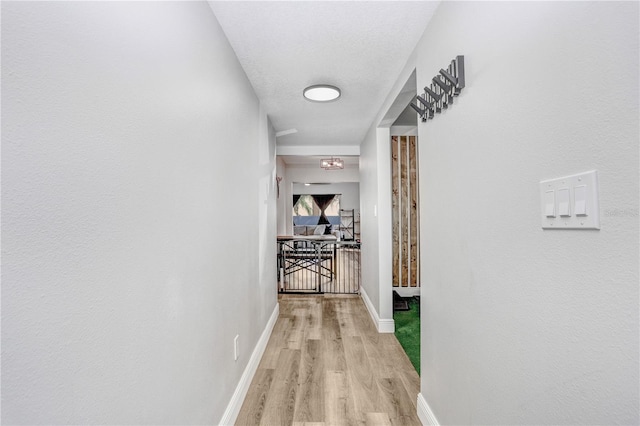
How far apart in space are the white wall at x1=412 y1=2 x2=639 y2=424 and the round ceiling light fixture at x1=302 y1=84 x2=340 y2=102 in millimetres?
1069

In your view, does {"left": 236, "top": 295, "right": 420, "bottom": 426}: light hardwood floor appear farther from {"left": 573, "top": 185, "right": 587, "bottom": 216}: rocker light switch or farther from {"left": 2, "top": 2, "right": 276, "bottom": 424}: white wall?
{"left": 573, "top": 185, "right": 587, "bottom": 216}: rocker light switch

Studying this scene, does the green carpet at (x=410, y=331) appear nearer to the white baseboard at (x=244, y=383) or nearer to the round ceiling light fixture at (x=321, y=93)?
the white baseboard at (x=244, y=383)

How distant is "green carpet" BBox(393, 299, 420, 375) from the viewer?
272 cm

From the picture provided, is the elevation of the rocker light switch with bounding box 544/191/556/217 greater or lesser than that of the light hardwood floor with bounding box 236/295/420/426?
greater

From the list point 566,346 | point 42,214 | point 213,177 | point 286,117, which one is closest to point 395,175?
point 286,117

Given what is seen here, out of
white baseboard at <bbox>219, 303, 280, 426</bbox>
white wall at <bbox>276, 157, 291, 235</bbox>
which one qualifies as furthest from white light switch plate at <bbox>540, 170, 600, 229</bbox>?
white wall at <bbox>276, 157, 291, 235</bbox>

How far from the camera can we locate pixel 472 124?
1229 millimetres

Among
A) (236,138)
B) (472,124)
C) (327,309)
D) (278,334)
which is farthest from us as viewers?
(327,309)

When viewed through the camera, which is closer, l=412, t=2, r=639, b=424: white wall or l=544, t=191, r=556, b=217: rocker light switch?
l=412, t=2, r=639, b=424: white wall

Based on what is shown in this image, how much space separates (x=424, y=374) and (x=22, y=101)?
6.83 feet

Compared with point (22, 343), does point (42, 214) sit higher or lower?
higher

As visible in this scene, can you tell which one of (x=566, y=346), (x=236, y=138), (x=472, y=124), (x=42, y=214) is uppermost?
(x=236, y=138)

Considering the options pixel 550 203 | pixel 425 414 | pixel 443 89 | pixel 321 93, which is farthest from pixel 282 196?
pixel 550 203

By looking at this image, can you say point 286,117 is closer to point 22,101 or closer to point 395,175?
point 395,175
